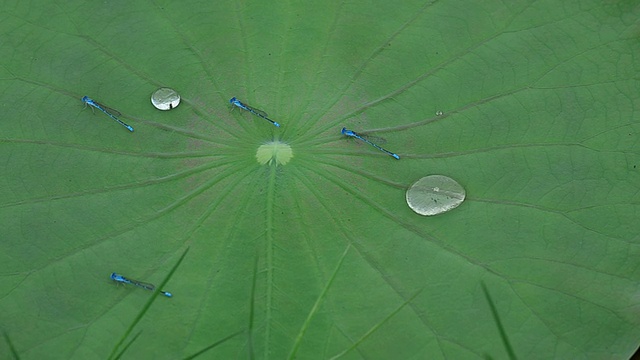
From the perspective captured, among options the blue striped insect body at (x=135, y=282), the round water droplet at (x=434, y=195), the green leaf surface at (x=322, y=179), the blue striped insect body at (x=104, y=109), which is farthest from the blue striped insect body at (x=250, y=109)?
the blue striped insect body at (x=135, y=282)

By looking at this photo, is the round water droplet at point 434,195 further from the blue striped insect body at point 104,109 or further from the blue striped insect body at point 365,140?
the blue striped insect body at point 104,109

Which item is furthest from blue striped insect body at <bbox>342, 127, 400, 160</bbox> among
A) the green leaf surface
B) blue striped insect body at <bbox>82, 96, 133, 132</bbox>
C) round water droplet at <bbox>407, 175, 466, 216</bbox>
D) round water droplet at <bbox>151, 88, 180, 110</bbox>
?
blue striped insect body at <bbox>82, 96, 133, 132</bbox>

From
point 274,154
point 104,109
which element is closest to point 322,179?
point 274,154

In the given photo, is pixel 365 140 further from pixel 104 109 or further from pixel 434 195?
pixel 104 109

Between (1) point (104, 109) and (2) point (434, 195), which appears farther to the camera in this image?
(1) point (104, 109)

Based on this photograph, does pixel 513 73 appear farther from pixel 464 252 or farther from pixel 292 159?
pixel 292 159

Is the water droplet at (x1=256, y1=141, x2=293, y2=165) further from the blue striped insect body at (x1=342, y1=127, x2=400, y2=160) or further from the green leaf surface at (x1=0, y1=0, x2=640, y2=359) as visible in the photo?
the blue striped insect body at (x1=342, y1=127, x2=400, y2=160)

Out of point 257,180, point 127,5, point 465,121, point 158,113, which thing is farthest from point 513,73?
point 127,5

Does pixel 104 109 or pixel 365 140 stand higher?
pixel 104 109
